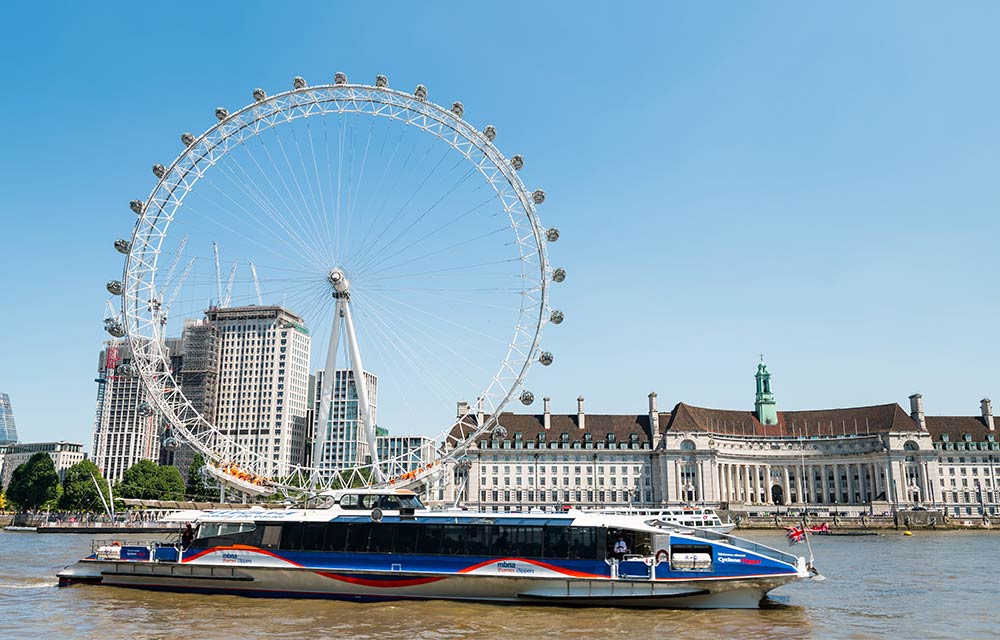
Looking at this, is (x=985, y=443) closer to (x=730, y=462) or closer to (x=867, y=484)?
(x=867, y=484)

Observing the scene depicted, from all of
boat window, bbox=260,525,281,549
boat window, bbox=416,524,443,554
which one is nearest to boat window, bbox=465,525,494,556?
boat window, bbox=416,524,443,554

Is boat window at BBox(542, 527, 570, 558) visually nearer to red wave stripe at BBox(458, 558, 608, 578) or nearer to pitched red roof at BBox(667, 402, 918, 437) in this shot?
red wave stripe at BBox(458, 558, 608, 578)

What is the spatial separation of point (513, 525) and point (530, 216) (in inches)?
1016

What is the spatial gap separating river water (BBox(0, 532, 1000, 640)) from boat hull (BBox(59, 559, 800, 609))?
0.54 meters

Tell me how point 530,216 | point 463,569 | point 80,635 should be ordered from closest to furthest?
1. point 80,635
2. point 463,569
3. point 530,216

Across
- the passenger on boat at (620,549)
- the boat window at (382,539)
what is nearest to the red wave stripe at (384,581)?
the boat window at (382,539)

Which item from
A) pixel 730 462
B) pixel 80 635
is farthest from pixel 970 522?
pixel 80 635

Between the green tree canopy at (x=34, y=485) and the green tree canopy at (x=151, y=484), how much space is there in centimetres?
1032

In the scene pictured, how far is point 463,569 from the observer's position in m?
34.5

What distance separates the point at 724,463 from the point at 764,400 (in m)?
18.4

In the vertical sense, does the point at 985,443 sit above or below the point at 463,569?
above

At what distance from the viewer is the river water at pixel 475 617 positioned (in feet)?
94.2

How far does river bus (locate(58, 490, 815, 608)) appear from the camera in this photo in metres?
33.0

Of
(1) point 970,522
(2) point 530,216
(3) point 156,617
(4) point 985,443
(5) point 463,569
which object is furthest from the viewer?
(4) point 985,443
